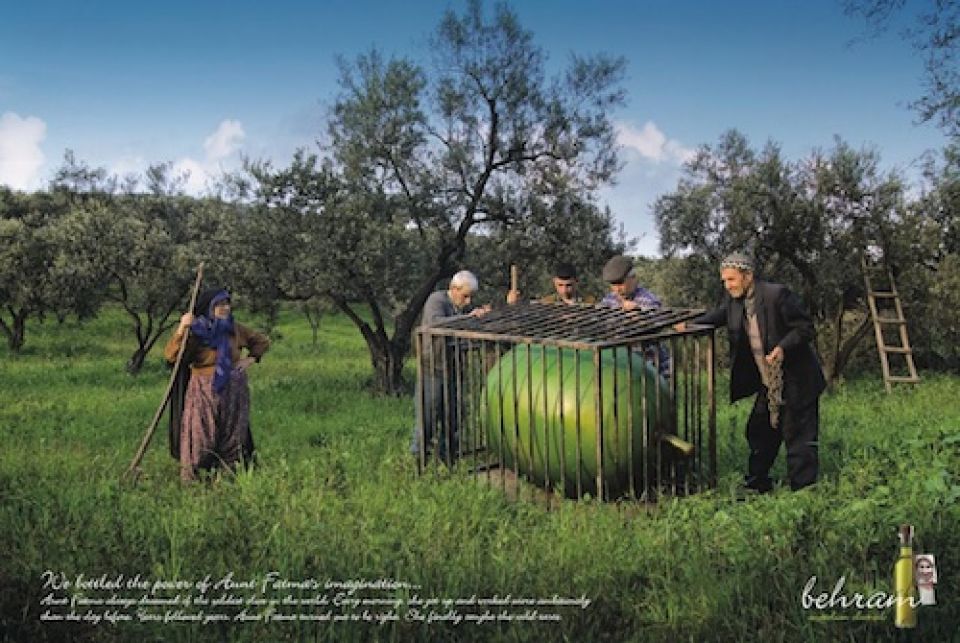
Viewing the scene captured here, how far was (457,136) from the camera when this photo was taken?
19.4 m

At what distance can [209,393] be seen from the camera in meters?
8.64

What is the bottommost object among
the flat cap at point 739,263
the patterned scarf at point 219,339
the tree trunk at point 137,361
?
the tree trunk at point 137,361

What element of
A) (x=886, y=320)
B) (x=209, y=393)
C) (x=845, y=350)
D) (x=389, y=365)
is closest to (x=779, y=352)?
(x=209, y=393)

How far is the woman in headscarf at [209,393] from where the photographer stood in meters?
8.60

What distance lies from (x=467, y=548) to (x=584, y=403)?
1995mm

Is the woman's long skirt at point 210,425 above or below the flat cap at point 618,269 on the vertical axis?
below

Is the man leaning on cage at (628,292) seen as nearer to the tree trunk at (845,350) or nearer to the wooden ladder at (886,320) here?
the wooden ladder at (886,320)

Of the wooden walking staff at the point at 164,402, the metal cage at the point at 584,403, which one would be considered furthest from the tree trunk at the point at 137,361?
the metal cage at the point at 584,403

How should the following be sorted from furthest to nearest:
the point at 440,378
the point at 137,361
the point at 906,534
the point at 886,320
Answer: the point at 137,361 → the point at 886,320 → the point at 440,378 → the point at 906,534

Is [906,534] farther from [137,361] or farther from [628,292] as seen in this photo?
[137,361]

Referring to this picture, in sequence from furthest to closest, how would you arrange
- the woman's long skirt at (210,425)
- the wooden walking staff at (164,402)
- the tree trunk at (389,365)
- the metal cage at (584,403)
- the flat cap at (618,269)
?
the tree trunk at (389,365), the flat cap at (618,269), the woman's long skirt at (210,425), the wooden walking staff at (164,402), the metal cage at (584,403)

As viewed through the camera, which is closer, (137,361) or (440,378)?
(440,378)

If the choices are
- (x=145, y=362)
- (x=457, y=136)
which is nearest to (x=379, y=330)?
(x=457, y=136)

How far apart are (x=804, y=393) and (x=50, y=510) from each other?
681 centimetres
